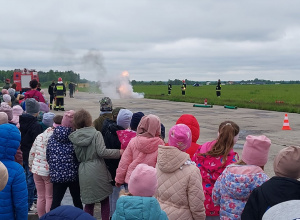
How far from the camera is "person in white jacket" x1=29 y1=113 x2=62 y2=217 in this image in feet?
16.5

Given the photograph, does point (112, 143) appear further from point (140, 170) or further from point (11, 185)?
point (140, 170)

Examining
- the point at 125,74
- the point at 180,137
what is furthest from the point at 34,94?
the point at 125,74

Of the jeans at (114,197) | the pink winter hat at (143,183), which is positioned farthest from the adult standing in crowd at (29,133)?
the pink winter hat at (143,183)

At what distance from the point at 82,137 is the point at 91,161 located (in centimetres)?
37

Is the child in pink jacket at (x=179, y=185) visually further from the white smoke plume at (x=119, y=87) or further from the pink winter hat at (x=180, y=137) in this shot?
the white smoke plume at (x=119, y=87)

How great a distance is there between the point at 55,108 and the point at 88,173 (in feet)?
59.2

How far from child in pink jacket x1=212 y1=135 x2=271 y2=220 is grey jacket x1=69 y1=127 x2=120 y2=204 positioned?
1777 mm

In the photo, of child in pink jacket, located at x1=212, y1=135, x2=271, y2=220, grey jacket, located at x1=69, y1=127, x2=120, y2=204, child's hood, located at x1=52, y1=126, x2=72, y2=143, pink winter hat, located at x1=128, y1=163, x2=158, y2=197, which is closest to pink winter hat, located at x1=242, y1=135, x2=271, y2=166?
child in pink jacket, located at x1=212, y1=135, x2=271, y2=220

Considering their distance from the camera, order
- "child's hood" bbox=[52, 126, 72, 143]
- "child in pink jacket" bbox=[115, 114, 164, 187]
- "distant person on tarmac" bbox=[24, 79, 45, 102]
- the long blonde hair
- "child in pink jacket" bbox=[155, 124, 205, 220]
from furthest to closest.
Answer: "distant person on tarmac" bbox=[24, 79, 45, 102]
"child's hood" bbox=[52, 126, 72, 143]
"child in pink jacket" bbox=[115, 114, 164, 187]
the long blonde hair
"child in pink jacket" bbox=[155, 124, 205, 220]

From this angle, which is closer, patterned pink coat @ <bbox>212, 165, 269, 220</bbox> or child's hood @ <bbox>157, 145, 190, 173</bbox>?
patterned pink coat @ <bbox>212, 165, 269, 220</bbox>

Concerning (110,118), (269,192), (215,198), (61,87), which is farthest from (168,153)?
(61,87)

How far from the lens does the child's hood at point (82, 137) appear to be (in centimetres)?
464

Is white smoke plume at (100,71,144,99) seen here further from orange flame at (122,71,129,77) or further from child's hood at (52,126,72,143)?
child's hood at (52,126,72,143)

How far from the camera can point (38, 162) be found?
199 inches
